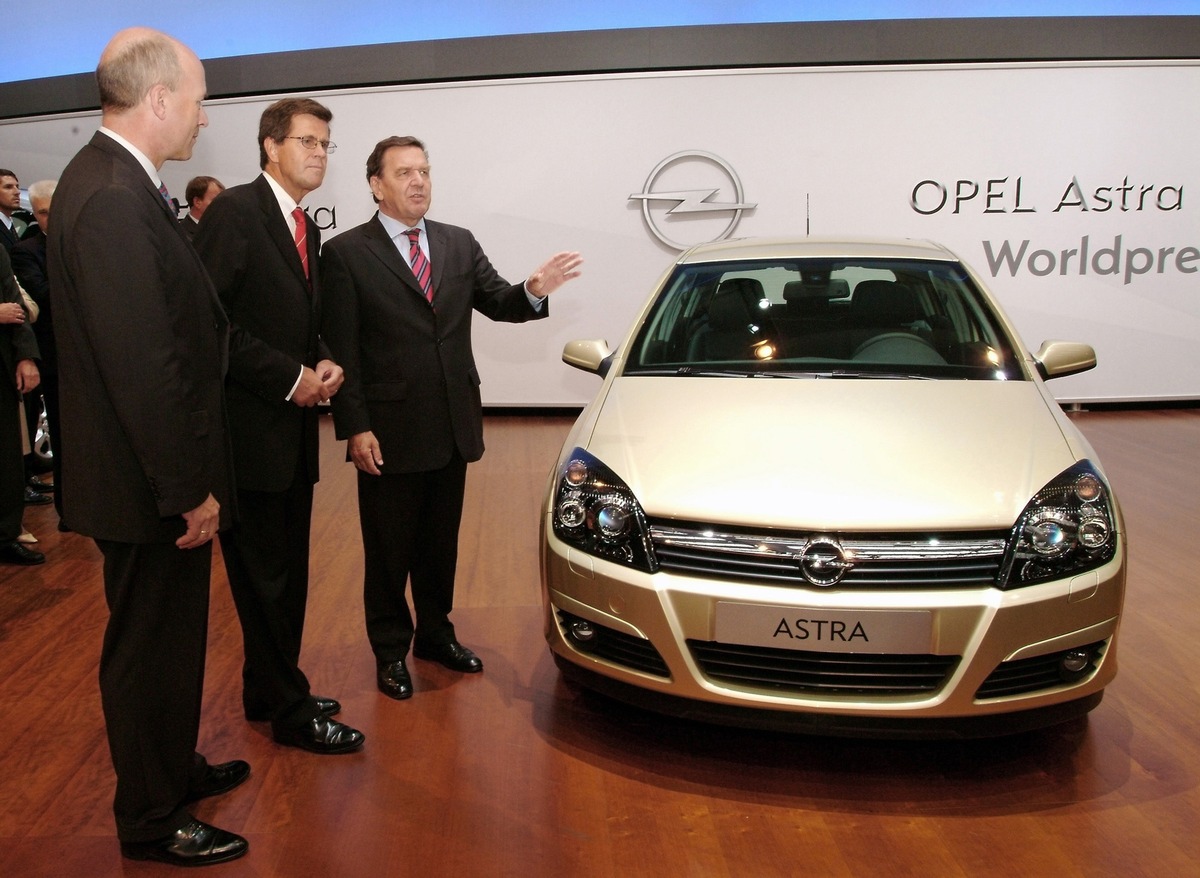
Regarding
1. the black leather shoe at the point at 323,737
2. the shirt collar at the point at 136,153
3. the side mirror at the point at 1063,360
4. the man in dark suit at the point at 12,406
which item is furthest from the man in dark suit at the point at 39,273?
the side mirror at the point at 1063,360

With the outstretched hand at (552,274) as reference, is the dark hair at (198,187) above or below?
above

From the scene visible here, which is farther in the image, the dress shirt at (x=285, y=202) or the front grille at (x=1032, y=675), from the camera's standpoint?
the dress shirt at (x=285, y=202)

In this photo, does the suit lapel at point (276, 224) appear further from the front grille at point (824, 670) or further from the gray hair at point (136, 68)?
the front grille at point (824, 670)

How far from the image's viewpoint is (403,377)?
2.84 meters

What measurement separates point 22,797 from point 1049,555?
2.32 m

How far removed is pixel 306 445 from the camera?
2543 mm

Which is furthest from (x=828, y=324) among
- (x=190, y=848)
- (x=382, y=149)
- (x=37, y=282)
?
(x=37, y=282)

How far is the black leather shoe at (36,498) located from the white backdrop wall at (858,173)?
283 centimetres

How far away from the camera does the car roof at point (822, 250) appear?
340 cm

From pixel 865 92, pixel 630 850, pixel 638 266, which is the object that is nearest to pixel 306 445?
pixel 630 850

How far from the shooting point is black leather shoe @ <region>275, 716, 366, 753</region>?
8.38 feet

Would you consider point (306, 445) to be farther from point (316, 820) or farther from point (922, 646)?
point (922, 646)

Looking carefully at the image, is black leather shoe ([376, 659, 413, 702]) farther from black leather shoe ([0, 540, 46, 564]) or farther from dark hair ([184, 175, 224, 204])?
dark hair ([184, 175, 224, 204])

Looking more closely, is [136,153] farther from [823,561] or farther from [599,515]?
[823,561]
